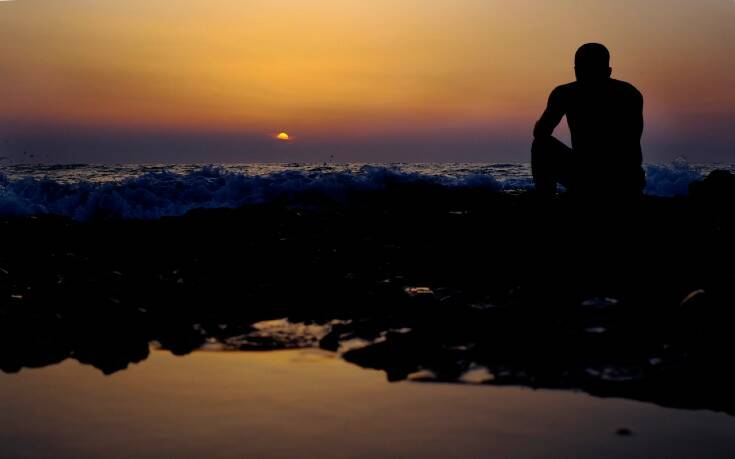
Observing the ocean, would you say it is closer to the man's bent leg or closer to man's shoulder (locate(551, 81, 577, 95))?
the man's bent leg

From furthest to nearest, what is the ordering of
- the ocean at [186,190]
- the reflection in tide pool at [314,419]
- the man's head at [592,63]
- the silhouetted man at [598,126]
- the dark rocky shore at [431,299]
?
the ocean at [186,190] < the silhouetted man at [598,126] < the man's head at [592,63] < the dark rocky shore at [431,299] < the reflection in tide pool at [314,419]

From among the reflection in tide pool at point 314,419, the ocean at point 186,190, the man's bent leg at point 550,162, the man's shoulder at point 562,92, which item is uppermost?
the man's shoulder at point 562,92

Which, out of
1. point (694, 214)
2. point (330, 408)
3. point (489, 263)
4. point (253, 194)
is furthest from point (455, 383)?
point (253, 194)

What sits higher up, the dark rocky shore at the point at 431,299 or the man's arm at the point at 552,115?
the man's arm at the point at 552,115

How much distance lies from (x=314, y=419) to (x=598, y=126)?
4.62 meters

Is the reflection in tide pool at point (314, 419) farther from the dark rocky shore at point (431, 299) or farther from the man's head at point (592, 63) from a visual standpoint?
the man's head at point (592, 63)

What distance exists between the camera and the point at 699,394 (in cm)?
298

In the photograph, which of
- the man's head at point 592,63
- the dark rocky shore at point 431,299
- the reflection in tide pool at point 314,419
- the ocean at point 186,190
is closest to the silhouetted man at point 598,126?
the man's head at point 592,63

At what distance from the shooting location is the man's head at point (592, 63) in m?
6.15

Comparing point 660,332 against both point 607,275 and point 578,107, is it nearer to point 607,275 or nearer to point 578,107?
point 607,275

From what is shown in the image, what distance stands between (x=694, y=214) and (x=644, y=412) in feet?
28.4

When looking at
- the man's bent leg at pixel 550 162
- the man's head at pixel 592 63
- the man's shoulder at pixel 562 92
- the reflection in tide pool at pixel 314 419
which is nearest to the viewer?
the reflection in tide pool at pixel 314 419

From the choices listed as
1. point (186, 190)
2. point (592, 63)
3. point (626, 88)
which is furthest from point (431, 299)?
point (186, 190)

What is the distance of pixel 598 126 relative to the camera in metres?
6.39
